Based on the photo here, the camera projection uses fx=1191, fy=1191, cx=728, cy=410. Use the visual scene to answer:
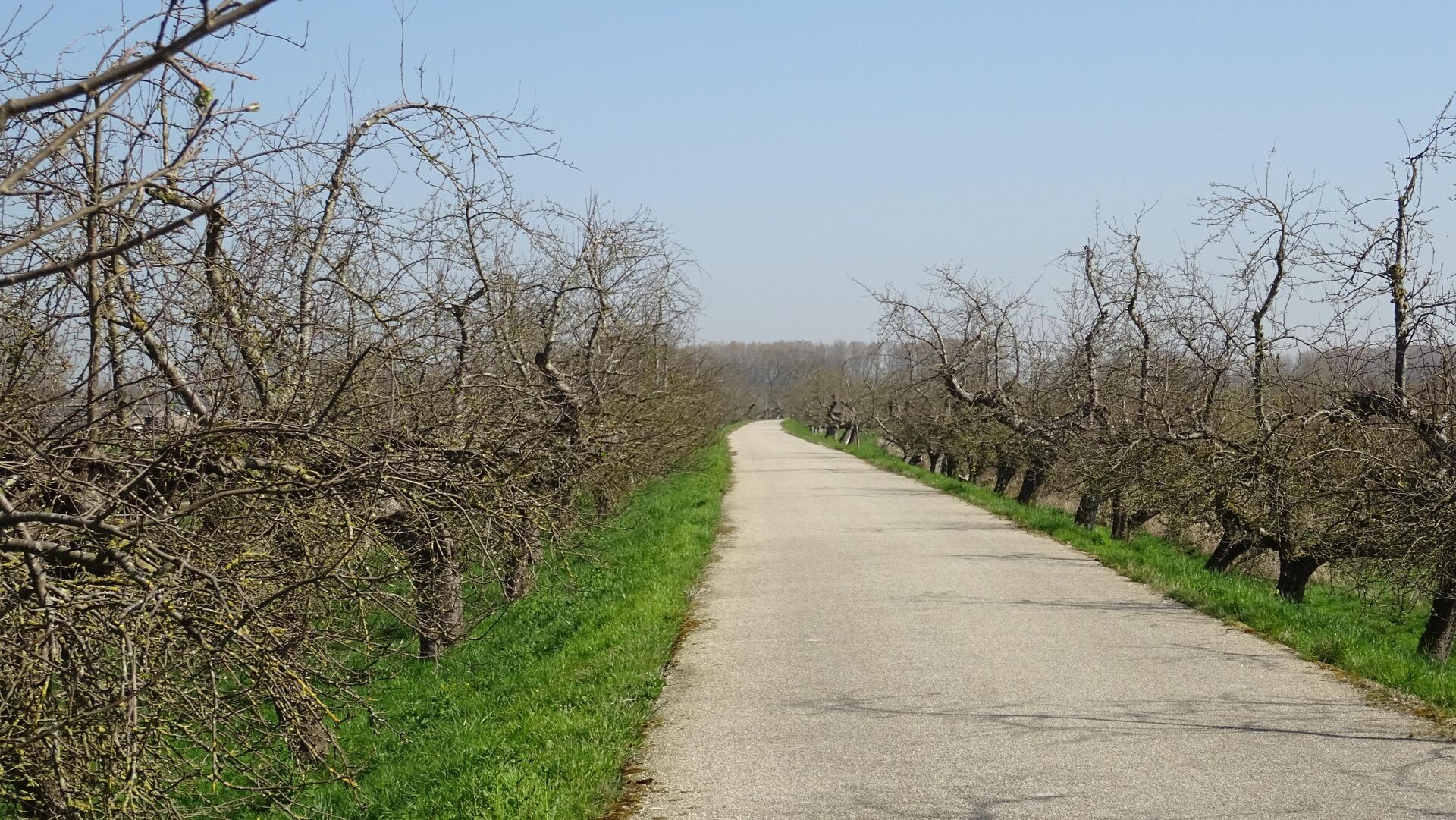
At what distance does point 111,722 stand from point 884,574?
9036 mm

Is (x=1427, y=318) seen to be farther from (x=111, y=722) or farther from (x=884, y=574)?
(x=111, y=722)

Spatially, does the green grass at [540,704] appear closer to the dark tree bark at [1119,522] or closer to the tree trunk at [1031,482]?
the dark tree bark at [1119,522]

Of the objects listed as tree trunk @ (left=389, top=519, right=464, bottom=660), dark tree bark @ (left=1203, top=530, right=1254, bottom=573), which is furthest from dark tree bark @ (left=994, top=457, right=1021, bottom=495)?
tree trunk @ (left=389, top=519, right=464, bottom=660)

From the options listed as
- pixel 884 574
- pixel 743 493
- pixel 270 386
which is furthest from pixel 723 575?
pixel 743 493

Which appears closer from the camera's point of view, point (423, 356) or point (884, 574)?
point (423, 356)

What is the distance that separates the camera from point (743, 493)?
23391 mm

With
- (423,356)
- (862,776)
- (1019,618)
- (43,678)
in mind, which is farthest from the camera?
(1019,618)

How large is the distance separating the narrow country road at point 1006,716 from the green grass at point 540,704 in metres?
0.29

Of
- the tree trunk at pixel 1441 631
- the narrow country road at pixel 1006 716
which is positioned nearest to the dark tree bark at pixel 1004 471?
the narrow country road at pixel 1006 716

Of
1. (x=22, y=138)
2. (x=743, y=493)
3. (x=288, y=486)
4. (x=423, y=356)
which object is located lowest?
(x=743, y=493)

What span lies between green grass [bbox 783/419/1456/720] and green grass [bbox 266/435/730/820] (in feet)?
14.5

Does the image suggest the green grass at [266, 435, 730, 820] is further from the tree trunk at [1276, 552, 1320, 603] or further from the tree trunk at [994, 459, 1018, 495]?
the tree trunk at [994, 459, 1018, 495]

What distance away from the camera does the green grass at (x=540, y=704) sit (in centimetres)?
582

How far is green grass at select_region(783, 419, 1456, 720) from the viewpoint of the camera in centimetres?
734
